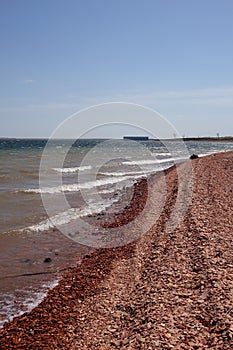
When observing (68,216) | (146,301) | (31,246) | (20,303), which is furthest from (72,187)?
(146,301)

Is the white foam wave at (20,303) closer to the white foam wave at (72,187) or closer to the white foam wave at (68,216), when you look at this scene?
the white foam wave at (68,216)

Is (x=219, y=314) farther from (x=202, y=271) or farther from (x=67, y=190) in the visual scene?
(x=67, y=190)

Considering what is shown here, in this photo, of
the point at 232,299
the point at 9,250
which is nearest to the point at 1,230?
the point at 9,250

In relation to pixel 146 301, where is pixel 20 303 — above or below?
below

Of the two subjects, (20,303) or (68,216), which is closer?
(20,303)

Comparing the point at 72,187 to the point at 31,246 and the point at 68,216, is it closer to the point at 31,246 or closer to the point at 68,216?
the point at 68,216

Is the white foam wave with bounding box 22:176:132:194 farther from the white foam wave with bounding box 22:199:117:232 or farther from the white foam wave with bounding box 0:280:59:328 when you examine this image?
the white foam wave with bounding box 0:280:59:328

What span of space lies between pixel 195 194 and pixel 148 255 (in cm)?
629

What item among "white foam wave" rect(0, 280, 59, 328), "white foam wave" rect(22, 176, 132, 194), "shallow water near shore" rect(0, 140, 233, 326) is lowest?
"white foam wave" rect(0, 280, 59, 328)

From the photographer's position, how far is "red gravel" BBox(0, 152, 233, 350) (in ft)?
14.5

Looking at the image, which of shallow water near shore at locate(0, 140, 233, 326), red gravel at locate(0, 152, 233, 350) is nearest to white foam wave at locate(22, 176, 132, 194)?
shallow water near shore at locate(0, 140, 233, 326)

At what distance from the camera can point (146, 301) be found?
17.5 ft

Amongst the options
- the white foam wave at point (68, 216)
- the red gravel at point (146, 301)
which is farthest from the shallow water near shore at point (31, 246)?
the red gravel at point (146, 301)

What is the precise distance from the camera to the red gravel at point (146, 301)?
14.5ft
